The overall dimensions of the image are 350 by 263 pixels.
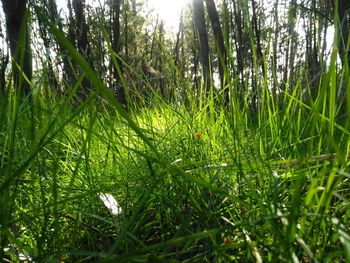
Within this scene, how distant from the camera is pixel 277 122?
102 cm

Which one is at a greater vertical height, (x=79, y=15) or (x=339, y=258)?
(x=79, y=15)

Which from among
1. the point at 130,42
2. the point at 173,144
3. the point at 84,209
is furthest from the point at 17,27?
the point at 130,42

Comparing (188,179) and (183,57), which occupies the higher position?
(183,57)

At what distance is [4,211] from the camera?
1.72 ft

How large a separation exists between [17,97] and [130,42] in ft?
35.5

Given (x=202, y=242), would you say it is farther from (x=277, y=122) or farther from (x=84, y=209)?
(x=277, y=122)

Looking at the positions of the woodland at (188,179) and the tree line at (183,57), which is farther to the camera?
the tree line at (183,57)

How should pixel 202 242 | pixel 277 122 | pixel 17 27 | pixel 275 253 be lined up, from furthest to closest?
pixel 17 27
pixel 277 122
pixel 202 242
pixel 275 253

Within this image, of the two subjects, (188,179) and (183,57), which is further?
(183,57)

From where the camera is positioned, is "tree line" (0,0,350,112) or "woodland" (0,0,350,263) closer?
"woodland" (0,0,350,263)

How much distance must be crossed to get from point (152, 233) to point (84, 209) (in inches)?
6.2

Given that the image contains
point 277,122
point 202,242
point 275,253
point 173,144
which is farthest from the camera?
point 173,144

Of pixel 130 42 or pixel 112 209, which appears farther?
pixel 130 42

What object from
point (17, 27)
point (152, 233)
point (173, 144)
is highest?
point (17, 27)
